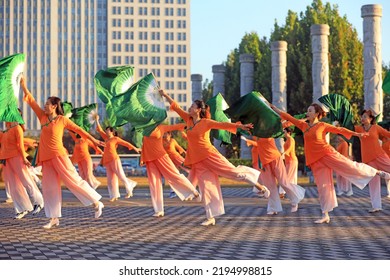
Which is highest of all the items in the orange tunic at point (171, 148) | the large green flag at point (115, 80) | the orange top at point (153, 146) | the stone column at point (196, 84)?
the stone column at point (196, 84)

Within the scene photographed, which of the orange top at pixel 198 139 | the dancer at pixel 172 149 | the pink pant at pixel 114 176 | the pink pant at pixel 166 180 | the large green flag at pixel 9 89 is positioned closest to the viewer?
the large green flag at pixel 9 89

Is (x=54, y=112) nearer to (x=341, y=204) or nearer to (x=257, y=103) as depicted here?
(x=257, y=103)

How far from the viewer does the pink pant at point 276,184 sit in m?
16.8

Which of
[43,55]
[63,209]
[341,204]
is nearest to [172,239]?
[63,209]

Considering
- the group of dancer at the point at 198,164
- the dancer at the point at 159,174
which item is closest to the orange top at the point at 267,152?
the group of dancer at the point at 198,164

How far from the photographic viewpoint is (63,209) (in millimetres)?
18750

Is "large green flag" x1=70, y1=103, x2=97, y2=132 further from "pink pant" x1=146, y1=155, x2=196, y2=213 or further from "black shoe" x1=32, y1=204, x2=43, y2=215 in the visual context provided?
"pink pant" x1=146, y1=155, x2=196, y2=213

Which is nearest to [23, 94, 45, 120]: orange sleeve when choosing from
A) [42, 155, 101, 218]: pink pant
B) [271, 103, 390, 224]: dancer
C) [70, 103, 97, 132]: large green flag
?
Result: [42, 155, 101, 218]: pink pant

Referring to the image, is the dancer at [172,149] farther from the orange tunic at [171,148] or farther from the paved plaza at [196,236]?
the paved plaza at [196,236]

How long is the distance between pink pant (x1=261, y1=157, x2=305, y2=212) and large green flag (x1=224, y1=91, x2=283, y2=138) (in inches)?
83.8

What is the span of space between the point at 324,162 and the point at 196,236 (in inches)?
149

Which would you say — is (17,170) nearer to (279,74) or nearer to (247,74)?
(279,74)

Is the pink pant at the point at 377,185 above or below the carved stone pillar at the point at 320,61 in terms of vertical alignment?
below
